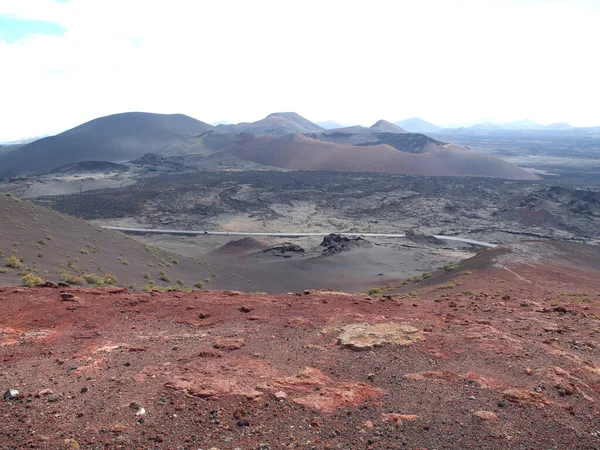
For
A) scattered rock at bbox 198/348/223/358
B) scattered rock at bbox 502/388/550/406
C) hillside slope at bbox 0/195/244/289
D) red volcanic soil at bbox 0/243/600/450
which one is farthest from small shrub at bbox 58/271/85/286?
scattered rock at bbox 502/388/550/406

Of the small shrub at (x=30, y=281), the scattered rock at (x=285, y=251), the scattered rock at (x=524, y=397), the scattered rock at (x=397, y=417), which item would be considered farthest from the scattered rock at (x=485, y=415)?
the scattered rock at (x=285, y=251)

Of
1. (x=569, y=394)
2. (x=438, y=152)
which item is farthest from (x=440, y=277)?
(x=438, y=152)

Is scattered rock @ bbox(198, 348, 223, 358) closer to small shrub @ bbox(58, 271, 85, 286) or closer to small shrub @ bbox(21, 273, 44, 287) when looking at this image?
small shrub @ bbox(21, 273, 44, 287)

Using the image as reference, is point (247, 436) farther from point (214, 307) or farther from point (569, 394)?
point (214, 307)

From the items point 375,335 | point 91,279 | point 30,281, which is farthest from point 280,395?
point 91,279

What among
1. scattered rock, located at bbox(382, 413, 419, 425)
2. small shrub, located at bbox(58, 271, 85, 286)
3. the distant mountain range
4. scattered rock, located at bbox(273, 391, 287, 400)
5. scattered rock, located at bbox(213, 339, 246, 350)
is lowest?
small shrub, located at bbox(58, 271, 85, 286)

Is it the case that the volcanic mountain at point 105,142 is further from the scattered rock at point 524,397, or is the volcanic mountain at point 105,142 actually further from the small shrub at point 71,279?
the scattered rock at point 524,397
